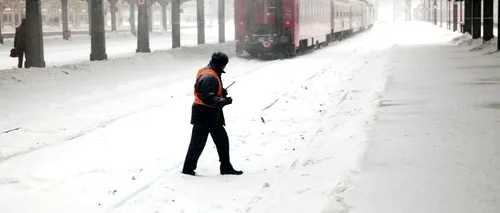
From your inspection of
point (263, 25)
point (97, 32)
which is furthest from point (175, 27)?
point (97, 32)

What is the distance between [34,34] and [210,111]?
15.5 m

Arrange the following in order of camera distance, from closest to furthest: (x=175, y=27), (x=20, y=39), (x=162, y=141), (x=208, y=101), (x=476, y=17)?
(x=208, y=101), (x=162, y=141), (x=20, y=39), (x=476, y=17), (x=175, y=27)

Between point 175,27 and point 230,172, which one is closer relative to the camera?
point 230,172

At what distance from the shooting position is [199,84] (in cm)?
761

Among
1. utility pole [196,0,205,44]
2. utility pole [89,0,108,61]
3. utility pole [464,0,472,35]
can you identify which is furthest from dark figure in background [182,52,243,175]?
utility pole [196,0,205,44]

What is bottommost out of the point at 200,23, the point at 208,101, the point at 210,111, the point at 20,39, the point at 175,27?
the point at 210,111

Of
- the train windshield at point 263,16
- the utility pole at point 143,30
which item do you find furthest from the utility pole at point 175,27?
the train windshield at point 263,16

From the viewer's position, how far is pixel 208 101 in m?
7.58

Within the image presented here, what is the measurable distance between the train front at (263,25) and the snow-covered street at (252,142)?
296 inches

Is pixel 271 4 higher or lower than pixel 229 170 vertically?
higher

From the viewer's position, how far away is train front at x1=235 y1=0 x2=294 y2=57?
26.7 metres

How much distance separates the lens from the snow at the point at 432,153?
20.0ft

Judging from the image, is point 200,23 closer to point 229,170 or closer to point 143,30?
point 143,30

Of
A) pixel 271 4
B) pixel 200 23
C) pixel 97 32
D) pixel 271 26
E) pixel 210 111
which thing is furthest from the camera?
pixel 200 23
